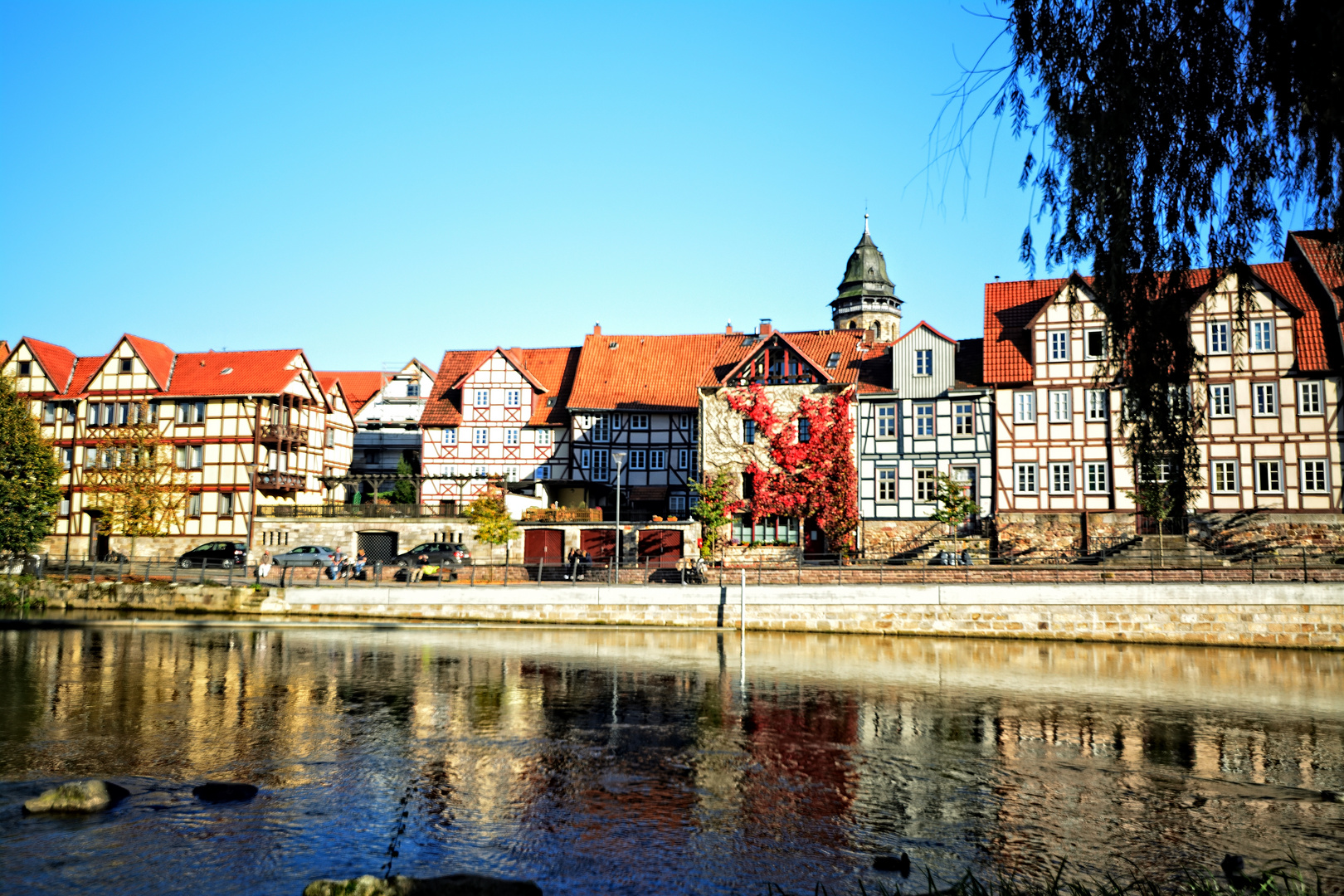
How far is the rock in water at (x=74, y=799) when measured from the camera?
14703mm

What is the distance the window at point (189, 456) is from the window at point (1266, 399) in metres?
52.0

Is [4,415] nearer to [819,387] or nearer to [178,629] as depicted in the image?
[178,629]

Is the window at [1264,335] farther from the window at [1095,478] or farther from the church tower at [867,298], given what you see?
the church tower at [867,298]

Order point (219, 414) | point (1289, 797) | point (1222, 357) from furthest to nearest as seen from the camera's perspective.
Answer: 1. point (219, 414)
2. point (1222, 357)
3. point (1289, 797)

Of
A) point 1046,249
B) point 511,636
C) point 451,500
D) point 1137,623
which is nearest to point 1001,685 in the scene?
point 1137,623

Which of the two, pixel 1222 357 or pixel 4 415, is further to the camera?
pixel 4 415

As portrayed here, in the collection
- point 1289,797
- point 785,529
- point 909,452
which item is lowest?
point 1289,797

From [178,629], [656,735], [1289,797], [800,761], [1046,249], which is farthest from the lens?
[178,629]

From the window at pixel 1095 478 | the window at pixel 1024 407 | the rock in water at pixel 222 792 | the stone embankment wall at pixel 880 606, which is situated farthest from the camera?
the window at pixel 1024 407

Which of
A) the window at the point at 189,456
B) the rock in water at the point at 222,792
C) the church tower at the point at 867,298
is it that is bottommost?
the rock in water at the point at 222,792

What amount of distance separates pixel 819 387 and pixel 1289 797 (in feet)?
114

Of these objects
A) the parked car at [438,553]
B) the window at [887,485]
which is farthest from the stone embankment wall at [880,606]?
the window at [887,485]

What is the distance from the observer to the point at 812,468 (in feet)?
161

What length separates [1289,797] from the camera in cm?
1673
